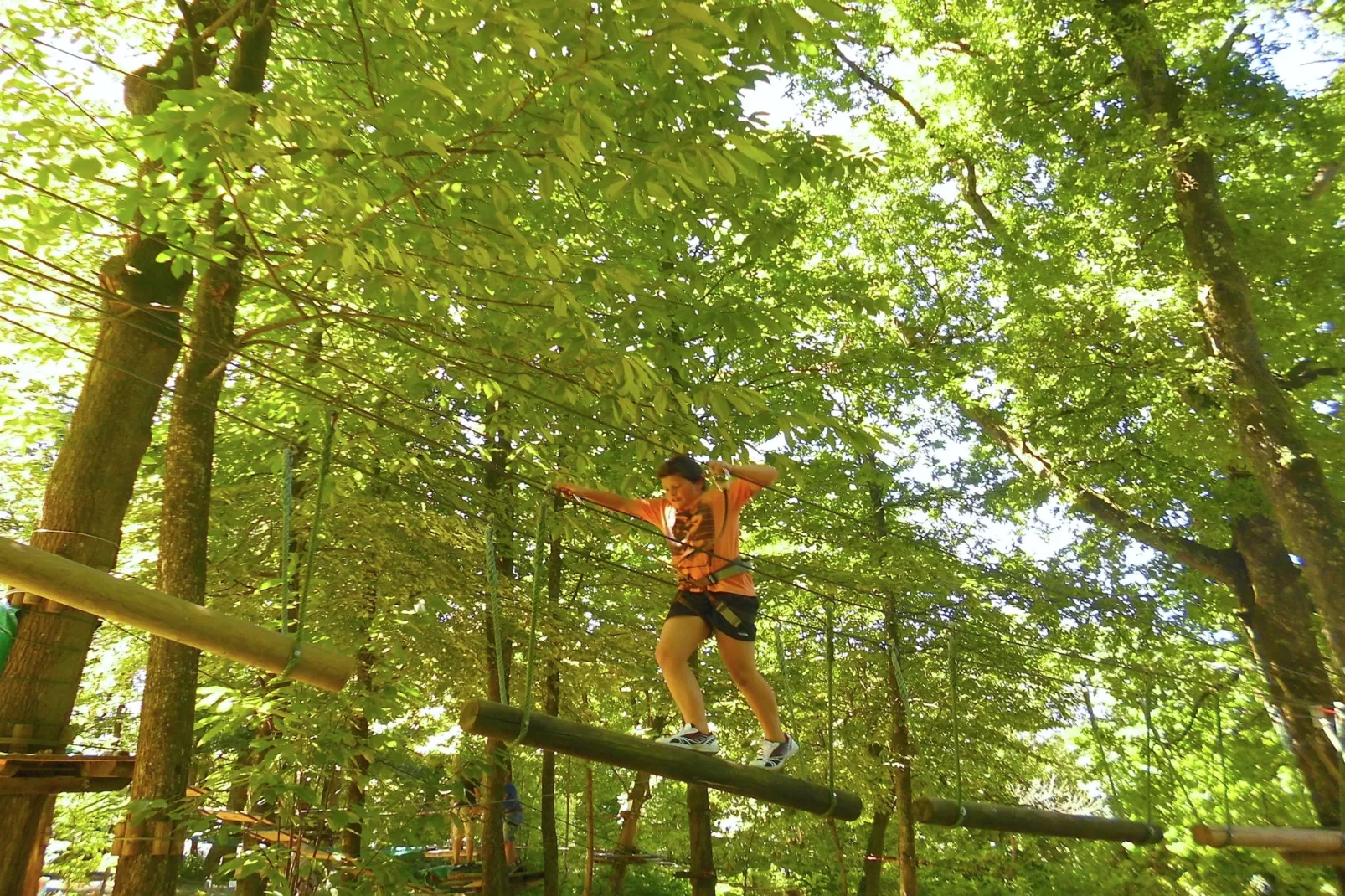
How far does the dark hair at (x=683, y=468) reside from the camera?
4.00 metres

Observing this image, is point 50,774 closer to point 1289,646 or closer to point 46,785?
point 46,785

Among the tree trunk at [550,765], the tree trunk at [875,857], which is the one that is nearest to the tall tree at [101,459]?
the tree trunk at [550,765]

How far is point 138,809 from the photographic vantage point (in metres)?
3.70

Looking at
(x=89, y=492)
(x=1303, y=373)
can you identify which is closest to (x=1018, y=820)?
(x=89, y=492)

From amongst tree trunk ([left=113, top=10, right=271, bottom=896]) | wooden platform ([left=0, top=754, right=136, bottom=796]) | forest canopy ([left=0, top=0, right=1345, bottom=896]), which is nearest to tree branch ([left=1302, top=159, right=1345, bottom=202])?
forest canopy ([left=0, top=0, right=1345, bottom=896])

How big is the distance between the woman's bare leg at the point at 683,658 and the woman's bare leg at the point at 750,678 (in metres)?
0.10

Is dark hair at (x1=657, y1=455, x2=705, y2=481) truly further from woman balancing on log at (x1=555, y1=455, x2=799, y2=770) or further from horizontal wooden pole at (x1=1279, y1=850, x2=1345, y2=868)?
horizontal wooden pole at (x1=1279, y1=850, x2=1345, y2=868)

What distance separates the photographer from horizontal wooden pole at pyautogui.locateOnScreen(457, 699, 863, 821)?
333 cm

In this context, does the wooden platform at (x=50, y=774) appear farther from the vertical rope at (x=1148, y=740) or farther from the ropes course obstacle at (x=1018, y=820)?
the vertical rope at (x=1148, y=740)

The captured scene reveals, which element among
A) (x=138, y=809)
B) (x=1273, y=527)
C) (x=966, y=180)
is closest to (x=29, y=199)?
(x=138, y=809)

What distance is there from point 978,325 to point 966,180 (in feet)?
7.98

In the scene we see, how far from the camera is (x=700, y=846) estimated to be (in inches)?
380

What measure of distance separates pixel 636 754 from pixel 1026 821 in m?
3.49

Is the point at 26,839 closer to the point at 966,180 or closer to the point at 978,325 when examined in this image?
the point at 978,325
